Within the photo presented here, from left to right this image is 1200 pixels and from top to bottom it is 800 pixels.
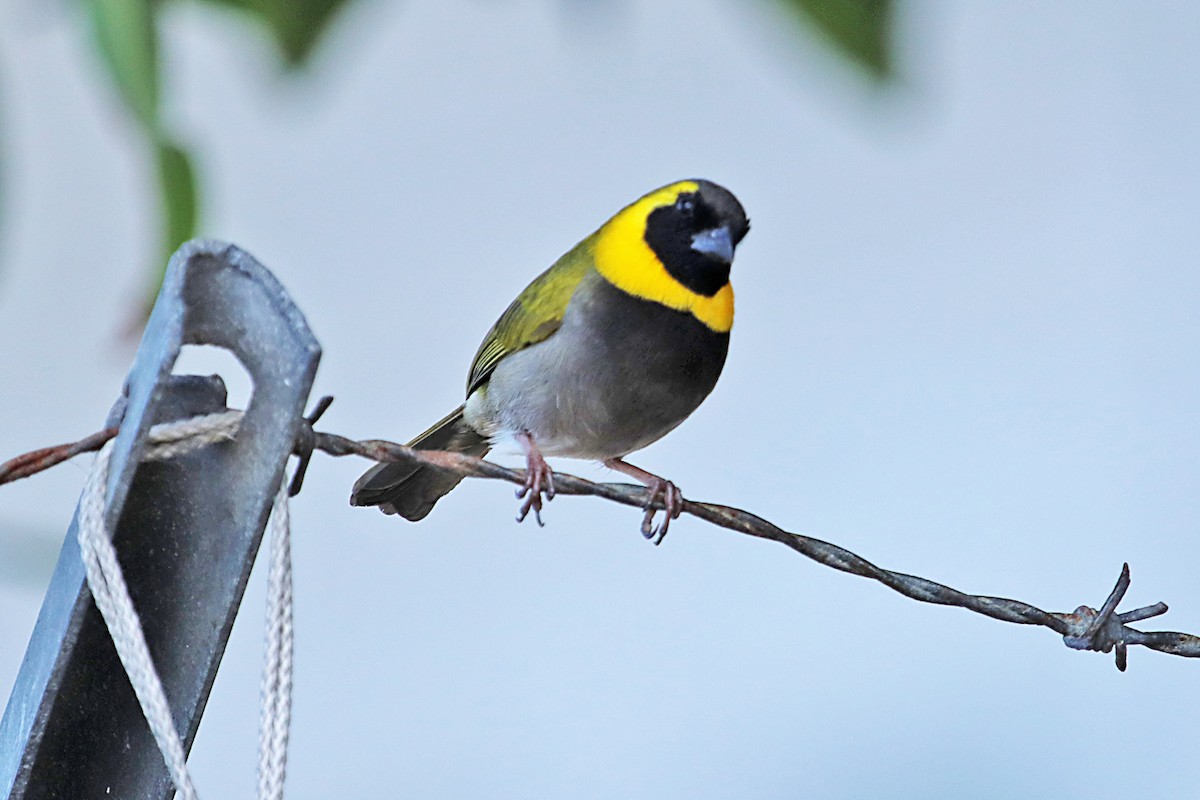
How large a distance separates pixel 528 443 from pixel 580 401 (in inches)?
2.9

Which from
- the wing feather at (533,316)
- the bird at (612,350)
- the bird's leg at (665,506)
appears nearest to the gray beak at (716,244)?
the bird at (612,350)

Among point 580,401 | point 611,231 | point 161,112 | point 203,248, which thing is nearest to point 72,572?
point 203,248

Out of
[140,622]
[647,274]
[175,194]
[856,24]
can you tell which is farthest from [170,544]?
[647,274]

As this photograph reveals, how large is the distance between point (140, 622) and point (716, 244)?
2.89 feet

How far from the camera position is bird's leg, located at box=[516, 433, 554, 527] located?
97cm

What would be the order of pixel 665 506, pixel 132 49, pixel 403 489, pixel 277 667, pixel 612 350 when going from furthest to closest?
pixel 612 350, pixel 403 489, pixel 665 506, pixel 277 667, pixel 132 49

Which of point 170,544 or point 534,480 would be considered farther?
point 534,480

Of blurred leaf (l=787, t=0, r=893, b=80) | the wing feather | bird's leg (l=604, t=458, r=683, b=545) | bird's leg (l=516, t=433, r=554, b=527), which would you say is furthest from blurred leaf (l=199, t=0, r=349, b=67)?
the wing feather

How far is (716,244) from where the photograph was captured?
1.35 m

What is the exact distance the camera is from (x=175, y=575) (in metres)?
0.58

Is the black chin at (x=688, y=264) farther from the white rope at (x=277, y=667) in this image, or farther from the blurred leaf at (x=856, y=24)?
the blurred leaf at (x=856, y=24)

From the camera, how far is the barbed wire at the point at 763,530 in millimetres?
600

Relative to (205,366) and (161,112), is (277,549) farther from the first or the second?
(205,366)

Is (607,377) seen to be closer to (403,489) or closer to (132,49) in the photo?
(403,489)
